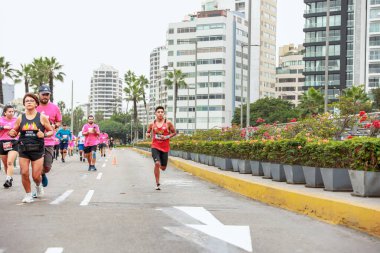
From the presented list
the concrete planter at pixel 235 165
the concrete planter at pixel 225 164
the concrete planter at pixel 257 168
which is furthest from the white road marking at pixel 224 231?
the concrete planter at pixel 225 164

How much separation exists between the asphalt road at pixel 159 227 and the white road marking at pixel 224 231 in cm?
1

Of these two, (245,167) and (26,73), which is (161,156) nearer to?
(245,167)

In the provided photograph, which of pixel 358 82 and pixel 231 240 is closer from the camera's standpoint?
pixel 231 240

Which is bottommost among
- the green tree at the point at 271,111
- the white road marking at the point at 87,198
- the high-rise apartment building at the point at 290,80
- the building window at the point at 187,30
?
the white road marking at the point at 87,198

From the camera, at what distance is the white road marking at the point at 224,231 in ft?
18.7

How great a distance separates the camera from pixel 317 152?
9773mm

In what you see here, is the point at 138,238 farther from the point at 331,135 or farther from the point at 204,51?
the point at 204,51

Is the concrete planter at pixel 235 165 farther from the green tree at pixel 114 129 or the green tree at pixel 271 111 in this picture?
the green tree at pixel 114 129

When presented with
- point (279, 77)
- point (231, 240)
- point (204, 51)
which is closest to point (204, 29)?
point (204, 51)

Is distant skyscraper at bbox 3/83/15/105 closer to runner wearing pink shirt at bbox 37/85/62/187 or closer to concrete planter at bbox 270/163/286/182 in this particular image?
runner wearing pink shirt at bbox 37/85/62/187

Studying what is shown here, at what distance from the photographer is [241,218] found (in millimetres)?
7586

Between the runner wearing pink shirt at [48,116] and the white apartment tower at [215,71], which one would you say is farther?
the white apartment tower at [215,71]

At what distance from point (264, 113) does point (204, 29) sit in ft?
104

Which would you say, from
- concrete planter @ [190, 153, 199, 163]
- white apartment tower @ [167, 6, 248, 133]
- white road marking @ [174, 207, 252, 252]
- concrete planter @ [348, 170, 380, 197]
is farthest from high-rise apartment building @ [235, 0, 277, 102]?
white road marking @ [174, 207, 252, 252]
